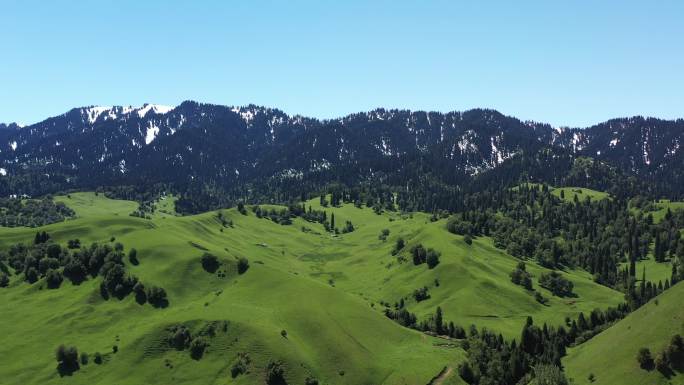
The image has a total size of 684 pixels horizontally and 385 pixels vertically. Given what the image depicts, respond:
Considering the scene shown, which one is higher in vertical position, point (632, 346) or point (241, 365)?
point (632, 346)

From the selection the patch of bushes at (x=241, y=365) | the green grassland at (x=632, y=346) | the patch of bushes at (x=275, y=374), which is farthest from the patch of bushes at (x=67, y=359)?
the green grassland at (x=632, y=346)

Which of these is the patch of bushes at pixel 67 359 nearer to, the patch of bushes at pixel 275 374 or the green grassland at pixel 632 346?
the patch of bushes at pixel 275 374

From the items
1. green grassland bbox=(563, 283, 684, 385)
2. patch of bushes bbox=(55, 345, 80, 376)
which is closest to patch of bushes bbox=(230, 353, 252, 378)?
patch of bushes bbox=(55, 345, 80, 376)

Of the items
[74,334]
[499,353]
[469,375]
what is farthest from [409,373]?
[74,334]

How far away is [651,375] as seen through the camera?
12169cm

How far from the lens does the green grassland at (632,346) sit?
411 ft

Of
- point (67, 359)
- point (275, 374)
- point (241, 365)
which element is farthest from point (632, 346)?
point (67, 359)

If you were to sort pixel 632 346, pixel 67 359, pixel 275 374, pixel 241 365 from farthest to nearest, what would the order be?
1. pixel 67 359
2. pixel 241 365
3. pixel 275 374
4. pixel 632 346

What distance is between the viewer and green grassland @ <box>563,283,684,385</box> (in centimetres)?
12512

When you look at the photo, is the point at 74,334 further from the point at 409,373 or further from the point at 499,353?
the point at 499,353

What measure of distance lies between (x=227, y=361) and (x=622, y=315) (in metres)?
142

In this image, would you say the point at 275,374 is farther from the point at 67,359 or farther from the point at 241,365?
the point at 67,359

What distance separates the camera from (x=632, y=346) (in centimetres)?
13500

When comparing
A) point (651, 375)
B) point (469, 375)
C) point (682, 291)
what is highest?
point (682, 291)
